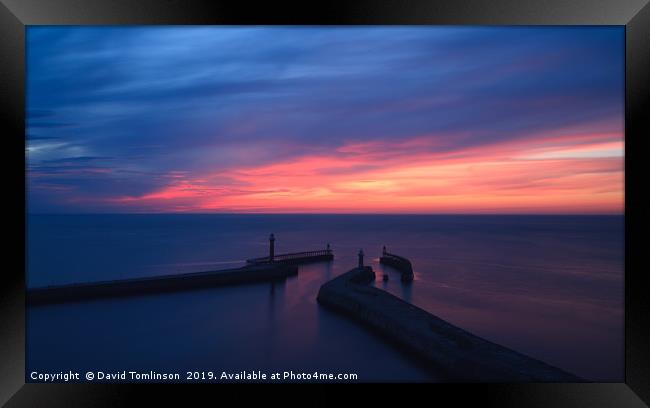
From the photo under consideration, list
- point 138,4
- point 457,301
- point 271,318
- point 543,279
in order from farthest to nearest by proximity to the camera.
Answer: point 543,279 < point 457,301 < point 271,318 < point 138,4

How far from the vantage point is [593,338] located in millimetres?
6641

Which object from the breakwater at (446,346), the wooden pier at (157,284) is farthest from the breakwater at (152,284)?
the breakwater at (446,346)

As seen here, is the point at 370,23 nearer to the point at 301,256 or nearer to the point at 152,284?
the point at 152,284

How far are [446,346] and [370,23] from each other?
328 centimetres

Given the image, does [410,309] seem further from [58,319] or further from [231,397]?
[58,319]

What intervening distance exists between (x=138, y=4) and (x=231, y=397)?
3.42 metres

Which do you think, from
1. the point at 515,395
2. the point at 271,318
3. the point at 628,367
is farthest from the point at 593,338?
the point at 271,318

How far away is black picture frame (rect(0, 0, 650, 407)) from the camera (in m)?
3.08

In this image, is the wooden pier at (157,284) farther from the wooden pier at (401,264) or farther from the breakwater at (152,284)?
the wooden pier at (401,264)

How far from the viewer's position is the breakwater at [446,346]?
3.45 m

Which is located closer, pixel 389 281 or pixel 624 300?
pixel 624 300

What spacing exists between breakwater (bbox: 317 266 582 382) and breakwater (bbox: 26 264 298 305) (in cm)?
364

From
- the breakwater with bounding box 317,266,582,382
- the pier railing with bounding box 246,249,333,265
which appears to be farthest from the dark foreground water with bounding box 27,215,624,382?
the pier railing with bounding box 246,249,333,265

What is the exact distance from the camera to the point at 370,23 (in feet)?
10.2
